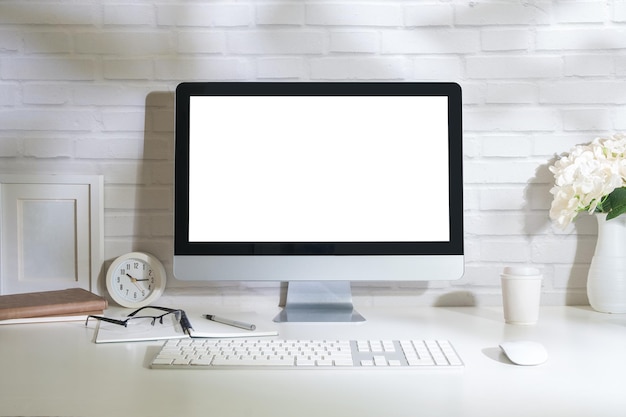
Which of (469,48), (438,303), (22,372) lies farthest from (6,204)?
(469,48)

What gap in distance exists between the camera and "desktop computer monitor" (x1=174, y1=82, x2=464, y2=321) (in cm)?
142

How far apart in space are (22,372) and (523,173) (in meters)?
1.26

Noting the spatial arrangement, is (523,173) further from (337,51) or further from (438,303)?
(337,51)

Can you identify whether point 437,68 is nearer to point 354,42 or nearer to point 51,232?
point 354,42

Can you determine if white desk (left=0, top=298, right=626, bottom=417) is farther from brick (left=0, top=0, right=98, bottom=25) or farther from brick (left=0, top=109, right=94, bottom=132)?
brick (left=0, top=0, right=98, bottom=25)

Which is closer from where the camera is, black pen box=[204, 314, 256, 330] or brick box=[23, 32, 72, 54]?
black pen box=[204, 314, 256, 330]

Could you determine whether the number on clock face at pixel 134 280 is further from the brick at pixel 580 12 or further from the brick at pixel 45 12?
the brick at pixel 580 12

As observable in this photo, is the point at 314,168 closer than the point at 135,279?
Yes

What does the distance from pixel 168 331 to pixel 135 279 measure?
343 mm

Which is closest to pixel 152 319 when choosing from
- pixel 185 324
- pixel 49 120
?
pixel 185 324

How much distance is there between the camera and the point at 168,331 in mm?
1295

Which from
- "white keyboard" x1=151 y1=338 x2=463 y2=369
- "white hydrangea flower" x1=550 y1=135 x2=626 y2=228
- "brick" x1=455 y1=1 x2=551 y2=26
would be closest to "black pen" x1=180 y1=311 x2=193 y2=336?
"white keyboard" x1=151 y1=338 x2=463 y2=369

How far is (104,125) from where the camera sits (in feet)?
5.35

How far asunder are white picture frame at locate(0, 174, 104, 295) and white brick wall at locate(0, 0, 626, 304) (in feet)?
0.13
